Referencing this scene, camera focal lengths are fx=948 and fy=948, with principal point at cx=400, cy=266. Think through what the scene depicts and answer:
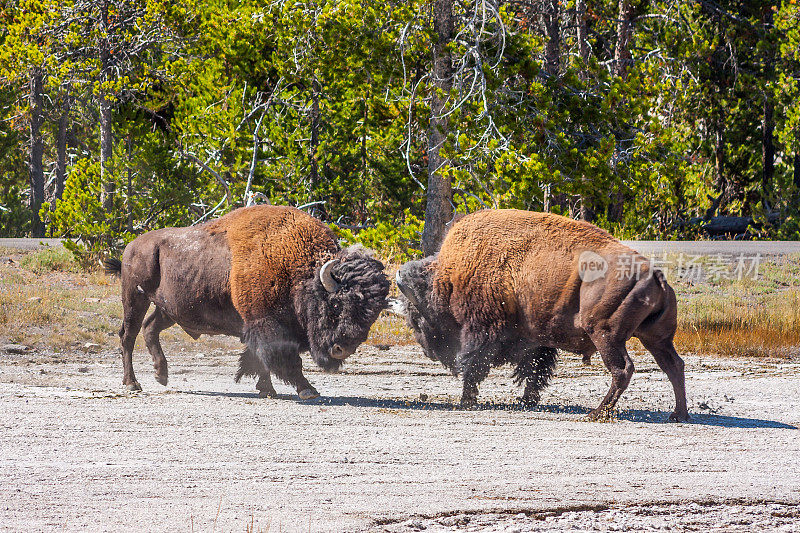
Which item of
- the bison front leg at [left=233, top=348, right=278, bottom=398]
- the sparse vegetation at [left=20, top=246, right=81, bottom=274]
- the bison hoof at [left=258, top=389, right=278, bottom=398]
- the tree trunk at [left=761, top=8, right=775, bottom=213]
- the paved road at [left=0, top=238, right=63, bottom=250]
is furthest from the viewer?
the tree trunk at [left=761, top=8, right=775, bottom=213]

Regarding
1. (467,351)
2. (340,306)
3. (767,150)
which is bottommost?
(467,351)

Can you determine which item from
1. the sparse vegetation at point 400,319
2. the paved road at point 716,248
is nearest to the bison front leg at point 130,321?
the sparse vegetation at point 400,319

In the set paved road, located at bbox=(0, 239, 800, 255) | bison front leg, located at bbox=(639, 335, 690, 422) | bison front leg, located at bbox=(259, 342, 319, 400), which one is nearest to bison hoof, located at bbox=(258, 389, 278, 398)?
bison front leg, located at bbox=(259, 342, 319, 400)

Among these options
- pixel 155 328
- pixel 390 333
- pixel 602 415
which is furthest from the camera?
pixel 390 333

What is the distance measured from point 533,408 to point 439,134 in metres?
7.20

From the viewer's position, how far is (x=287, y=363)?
927cm

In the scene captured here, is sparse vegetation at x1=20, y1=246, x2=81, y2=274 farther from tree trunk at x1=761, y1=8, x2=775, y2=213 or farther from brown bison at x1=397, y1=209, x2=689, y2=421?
tree trunk at x1=761, y1=8, x2=775, y2=213

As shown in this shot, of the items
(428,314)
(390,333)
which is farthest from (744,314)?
(428,314)

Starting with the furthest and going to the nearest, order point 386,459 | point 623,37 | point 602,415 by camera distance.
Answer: point 623,37
point 602,415
point 386,459

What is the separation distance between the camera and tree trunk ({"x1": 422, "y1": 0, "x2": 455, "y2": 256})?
15344mm

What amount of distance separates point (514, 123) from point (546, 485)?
32.8 ft

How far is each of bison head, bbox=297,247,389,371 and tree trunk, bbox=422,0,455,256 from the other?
6.02 metres

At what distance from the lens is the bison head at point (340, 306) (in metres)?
9.12

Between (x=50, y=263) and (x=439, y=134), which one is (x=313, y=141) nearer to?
(x=439, y=134)
